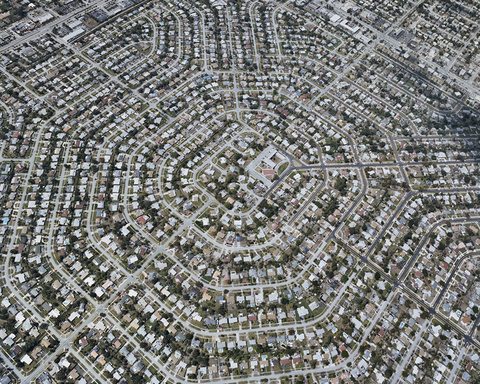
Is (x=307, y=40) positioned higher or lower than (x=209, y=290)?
higher

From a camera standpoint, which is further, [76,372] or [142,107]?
[142,107]

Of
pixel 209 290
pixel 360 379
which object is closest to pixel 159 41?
pixel 209 290

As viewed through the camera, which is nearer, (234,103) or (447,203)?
(447,203)

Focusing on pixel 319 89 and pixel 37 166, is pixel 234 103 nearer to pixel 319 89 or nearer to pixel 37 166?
pixel 319 89

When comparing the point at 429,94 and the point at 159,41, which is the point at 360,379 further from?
the point at 159,41

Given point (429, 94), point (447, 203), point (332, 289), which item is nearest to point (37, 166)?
point (332, 289)

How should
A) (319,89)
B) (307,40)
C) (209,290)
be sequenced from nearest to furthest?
(209,290) < (319,89) < (307,40)

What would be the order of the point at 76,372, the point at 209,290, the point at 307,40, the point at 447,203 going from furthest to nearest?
1. the point at 307,40
2. the point at 447,203
3. the point at 209,290
4. the point at 76,372

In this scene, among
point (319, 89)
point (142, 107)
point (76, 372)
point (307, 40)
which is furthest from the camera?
point (307, 40)

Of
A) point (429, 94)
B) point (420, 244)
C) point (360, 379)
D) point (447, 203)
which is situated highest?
point (429, 94)
